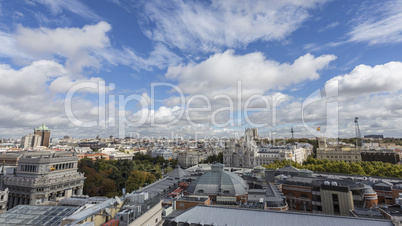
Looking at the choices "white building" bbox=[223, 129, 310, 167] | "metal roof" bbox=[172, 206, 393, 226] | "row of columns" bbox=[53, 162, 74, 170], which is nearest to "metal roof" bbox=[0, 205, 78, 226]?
"metal roof" bbox=[172, 206, 393, 226]

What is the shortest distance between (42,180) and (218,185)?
122 feet

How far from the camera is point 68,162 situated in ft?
179

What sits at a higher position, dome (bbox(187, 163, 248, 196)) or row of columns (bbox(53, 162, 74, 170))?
row of columns (bbox(53, 162, 74, 170))

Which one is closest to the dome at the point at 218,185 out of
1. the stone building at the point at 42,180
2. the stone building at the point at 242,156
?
the stone building at the point at 42,180

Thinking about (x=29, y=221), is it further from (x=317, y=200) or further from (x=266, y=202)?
(x=317, y=200)

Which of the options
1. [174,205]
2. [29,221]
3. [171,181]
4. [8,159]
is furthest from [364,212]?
[8,159]

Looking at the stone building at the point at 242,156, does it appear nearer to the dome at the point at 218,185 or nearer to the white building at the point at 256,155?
the white building at the point at 256,155

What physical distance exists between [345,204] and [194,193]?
24126 mm

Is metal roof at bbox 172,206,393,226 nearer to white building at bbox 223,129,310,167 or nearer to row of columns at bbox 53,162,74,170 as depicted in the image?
row of columns at bbox 53,162,74,170

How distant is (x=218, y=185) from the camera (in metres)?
40.4

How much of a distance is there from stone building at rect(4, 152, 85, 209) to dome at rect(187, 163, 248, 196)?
27.9m

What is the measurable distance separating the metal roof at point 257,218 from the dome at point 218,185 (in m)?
13.8

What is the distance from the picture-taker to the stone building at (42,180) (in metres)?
45.3

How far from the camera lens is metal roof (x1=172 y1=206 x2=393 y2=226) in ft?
69.6
